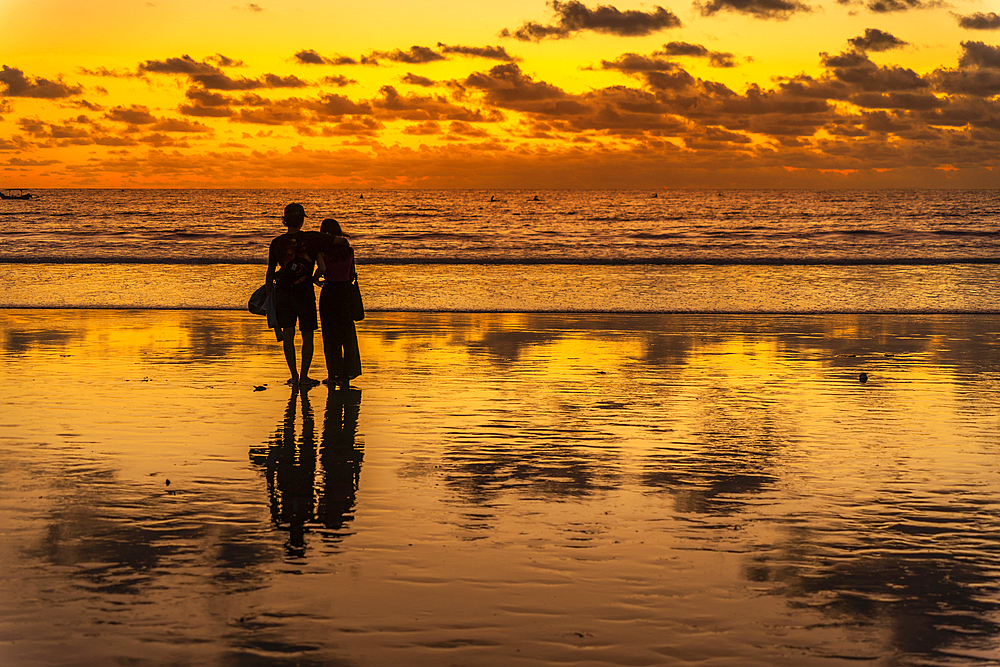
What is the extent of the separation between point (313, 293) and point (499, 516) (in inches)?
234

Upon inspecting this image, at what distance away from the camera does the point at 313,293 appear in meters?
11.5

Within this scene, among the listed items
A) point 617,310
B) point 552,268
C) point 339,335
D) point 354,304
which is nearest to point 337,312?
point 354,304

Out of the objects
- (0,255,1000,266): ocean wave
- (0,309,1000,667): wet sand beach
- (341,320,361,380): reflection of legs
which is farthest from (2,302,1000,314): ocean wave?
(0,255,1000,266): ocean wave

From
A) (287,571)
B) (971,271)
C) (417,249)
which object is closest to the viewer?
(287,571)

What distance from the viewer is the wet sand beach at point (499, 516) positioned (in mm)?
4309

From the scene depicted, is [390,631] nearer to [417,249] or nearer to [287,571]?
[287,571]

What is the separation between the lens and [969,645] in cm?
423

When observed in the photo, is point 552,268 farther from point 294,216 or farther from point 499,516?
point 499,516

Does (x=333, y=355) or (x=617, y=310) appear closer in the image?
(x=333, y=355)

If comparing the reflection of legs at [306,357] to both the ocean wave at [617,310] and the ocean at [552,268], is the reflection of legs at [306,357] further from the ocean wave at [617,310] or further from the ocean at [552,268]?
the ocean at [552,268]

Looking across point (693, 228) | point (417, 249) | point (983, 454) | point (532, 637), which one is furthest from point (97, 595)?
→ point (693, 228)

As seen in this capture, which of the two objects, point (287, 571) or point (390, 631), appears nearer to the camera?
point (390, 631)

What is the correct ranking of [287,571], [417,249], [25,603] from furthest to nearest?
[417,249] → [287,571] → [25,603]

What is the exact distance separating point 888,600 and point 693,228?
64.9m
